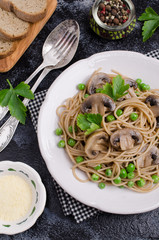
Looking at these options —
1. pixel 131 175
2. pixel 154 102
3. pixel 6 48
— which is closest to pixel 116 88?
pixel 154 102

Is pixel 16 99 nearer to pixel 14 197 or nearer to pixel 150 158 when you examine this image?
pixel 14 197

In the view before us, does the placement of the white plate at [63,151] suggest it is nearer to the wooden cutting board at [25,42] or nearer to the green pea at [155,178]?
the green pea at [155,178]

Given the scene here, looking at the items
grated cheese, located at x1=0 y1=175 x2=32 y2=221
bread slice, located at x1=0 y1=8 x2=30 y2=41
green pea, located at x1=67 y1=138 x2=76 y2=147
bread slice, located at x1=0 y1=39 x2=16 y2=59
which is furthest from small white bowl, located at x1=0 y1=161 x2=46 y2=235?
bread slice, located at x1=0 y1=8 x2=30 y2=41

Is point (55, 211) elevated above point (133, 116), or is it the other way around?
point (133, 116)

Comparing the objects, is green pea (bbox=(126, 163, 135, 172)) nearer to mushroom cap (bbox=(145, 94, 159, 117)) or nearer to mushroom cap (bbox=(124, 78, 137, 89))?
mushroom cap (bbox=(145, 94, 159, 117))

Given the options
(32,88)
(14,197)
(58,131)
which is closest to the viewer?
(58,131)
